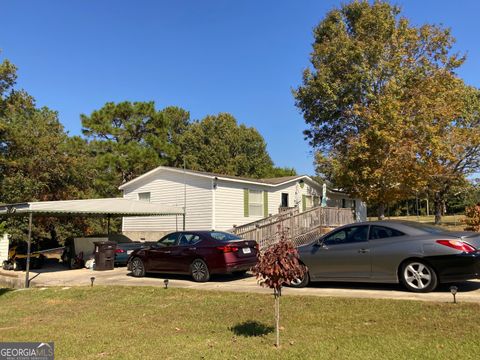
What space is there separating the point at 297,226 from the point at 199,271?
8.39 m

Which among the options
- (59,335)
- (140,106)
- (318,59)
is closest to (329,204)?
(318,59)

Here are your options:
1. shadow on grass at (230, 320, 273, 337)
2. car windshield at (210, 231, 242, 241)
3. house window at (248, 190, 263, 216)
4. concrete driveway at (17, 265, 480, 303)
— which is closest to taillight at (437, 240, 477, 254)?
concrete driveway at (17, 265, 480, 303)

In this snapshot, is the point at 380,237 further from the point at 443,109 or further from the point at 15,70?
the point at 15,70

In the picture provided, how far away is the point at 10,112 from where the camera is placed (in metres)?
32.5

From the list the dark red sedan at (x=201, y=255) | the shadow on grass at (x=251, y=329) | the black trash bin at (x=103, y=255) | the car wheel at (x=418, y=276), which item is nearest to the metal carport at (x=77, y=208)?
the black trash bin at (x=103, y=255)

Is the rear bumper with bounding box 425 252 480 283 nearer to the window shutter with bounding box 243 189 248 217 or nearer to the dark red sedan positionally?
the dark red sedan

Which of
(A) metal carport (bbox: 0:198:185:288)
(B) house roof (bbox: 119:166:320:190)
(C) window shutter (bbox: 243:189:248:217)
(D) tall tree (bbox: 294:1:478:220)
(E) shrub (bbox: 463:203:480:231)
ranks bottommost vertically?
(E) shrub (bbox: 463:203:480:231)

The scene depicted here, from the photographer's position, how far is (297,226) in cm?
1998

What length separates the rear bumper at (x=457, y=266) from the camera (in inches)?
Result: 316

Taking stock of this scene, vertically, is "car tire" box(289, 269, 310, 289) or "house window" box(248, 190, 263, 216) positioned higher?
"house window" box(248, 190, 263, 216)

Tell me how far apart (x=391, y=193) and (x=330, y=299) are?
17.9 m

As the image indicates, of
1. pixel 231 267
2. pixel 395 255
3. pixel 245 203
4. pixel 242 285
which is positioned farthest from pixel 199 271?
pixel 245 203

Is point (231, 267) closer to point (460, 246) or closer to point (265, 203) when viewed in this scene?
point (460, 246)

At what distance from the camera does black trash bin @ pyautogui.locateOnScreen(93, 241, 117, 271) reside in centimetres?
1703
